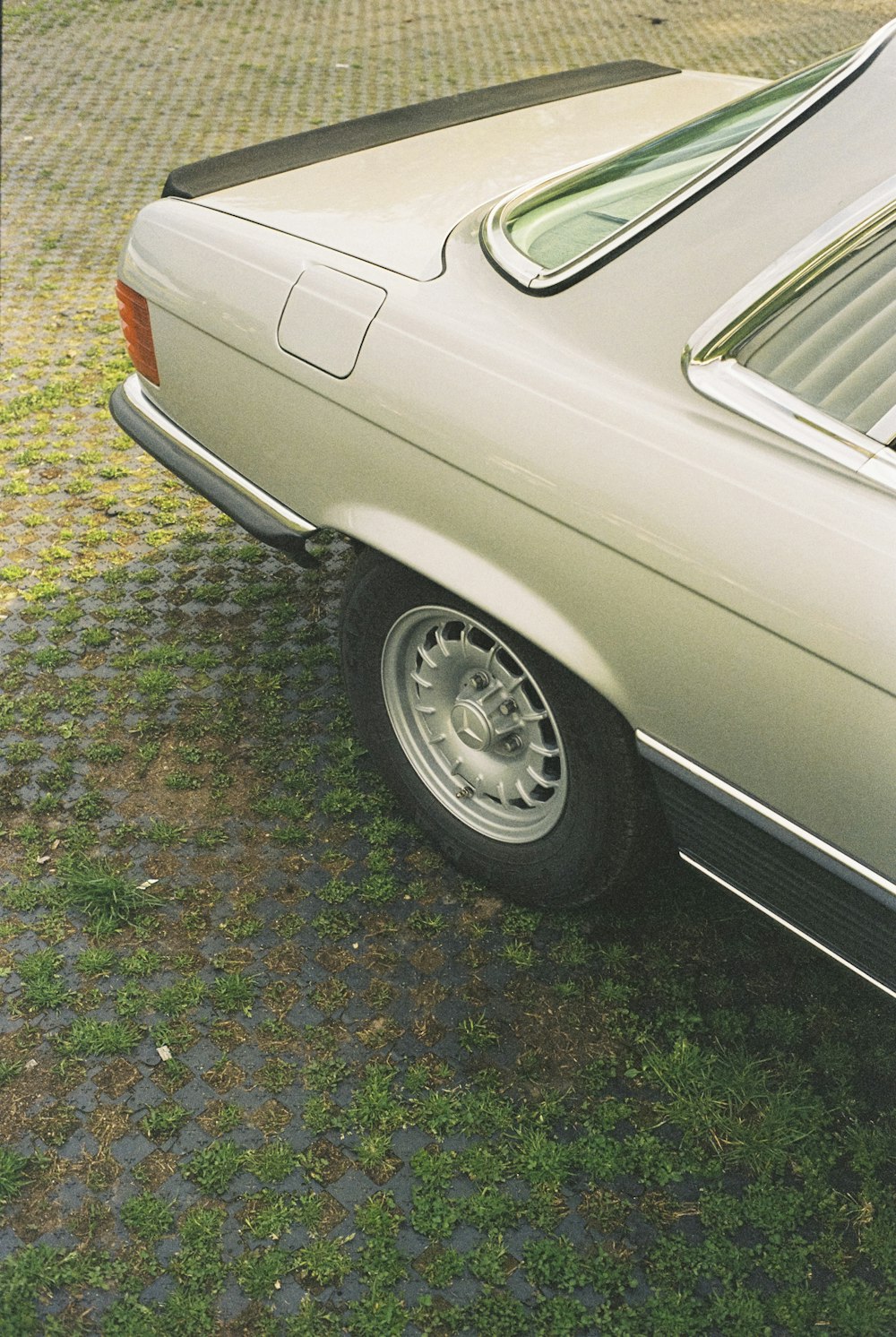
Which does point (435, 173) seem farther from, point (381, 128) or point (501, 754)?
point (501, 754)

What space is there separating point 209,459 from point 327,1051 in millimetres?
1450

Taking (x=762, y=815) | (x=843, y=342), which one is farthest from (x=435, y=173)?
(x=762, y=815)

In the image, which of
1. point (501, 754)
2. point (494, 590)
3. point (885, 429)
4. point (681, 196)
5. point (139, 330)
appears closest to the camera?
point (885, 429)

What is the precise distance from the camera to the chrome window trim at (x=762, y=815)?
191 cm

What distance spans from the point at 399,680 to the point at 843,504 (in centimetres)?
130

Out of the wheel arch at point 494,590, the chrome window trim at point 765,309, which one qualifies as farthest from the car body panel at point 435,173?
the chrome window trim at point 765,309

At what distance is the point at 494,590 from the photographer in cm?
220

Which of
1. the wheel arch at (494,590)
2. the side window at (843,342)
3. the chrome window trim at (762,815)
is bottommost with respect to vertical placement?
the chrome window trim at (762,815)

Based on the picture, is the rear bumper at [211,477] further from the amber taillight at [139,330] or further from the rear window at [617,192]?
the rear window at [617,192]

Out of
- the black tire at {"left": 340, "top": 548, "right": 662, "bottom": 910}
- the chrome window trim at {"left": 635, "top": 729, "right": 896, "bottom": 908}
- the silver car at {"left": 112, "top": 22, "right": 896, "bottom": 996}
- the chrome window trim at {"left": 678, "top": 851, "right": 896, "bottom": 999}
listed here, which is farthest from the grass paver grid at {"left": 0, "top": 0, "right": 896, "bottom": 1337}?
the chrome window trim at {"left": 635, "top": 729, "right": 896, "bottom": 908}

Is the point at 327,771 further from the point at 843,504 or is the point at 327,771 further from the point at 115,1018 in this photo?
the point at 843,504

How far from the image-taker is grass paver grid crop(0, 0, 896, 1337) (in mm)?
2082

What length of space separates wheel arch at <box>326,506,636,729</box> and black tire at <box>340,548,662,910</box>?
0.13 m

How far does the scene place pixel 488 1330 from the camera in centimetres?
201
